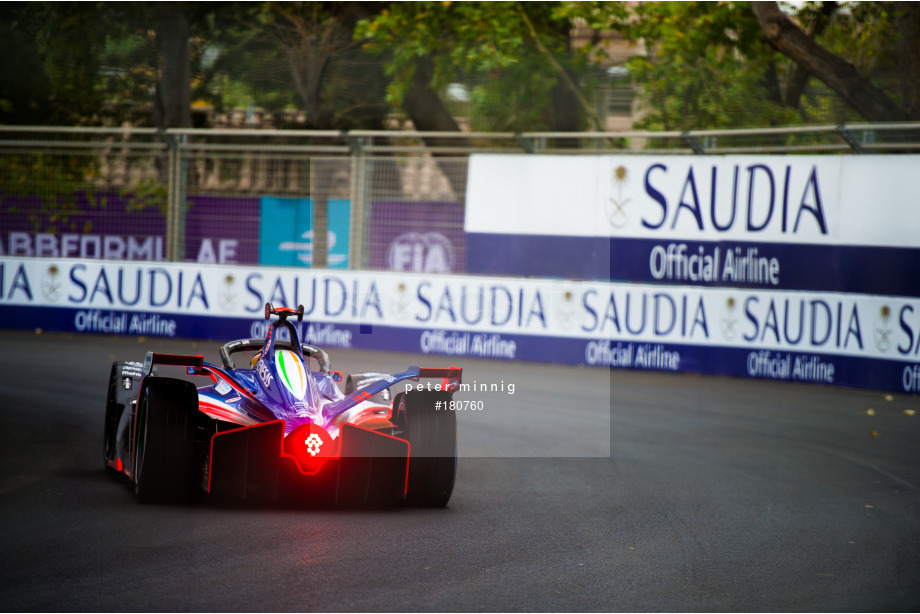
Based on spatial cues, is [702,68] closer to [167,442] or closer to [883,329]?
[883,329]

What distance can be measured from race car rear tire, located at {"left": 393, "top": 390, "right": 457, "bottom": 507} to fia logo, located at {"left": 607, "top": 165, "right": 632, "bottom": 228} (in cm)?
833

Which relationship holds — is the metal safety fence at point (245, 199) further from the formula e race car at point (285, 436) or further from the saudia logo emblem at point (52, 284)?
the formula e race car at point (285, 436)

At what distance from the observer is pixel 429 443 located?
564cm

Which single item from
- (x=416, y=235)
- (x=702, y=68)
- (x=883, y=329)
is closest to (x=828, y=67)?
(x=883, y=329)

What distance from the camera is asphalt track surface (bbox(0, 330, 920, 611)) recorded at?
4.24m

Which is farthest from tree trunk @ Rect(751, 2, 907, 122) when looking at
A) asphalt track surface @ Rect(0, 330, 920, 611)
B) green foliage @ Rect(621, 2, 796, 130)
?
asphalt track surface @ Rect(0, 330, 920, 611)

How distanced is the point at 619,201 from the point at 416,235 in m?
3.07

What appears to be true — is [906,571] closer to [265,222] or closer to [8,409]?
[8,409]

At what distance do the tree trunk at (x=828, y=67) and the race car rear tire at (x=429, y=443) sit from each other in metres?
9.95

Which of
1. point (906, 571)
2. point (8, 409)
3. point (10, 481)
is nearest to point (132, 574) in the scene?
point (10, 481)

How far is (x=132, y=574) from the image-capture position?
429 cm

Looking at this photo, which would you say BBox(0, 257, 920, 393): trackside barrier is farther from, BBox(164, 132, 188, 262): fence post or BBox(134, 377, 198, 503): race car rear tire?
BBox(134, 377, 198, 503): race car rear tire

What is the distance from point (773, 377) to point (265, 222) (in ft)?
25.4

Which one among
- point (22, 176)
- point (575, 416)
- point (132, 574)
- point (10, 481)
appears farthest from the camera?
point (22, 176)
